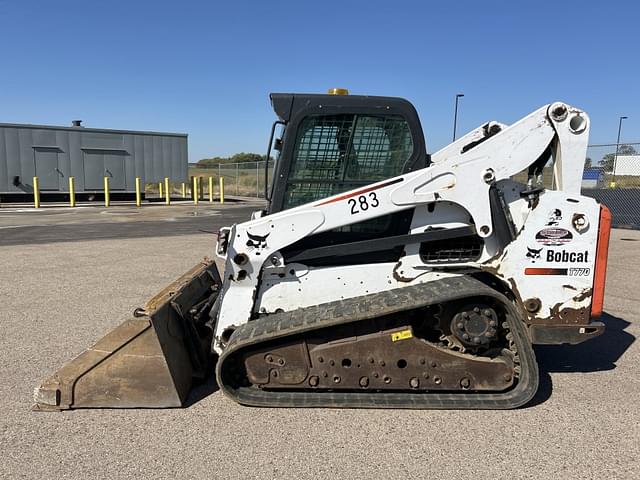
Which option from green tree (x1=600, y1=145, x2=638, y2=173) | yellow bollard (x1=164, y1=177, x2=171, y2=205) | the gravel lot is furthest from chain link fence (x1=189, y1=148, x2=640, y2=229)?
the gravel lot

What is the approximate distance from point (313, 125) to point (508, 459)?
2.67m

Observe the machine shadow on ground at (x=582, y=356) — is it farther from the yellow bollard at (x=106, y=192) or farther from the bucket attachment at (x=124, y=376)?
the yellow bollard at (x=106, y=192)

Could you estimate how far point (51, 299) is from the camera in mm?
6398

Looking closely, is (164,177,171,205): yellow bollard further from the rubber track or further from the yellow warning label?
the yellow warning label

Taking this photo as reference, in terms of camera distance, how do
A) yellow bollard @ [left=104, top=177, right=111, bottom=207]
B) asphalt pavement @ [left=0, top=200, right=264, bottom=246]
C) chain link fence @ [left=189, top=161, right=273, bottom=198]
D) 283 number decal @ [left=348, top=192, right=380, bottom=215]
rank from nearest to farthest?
283 number decal @ [left=348, top=192, right=380, bottom=215]
asphalt pavement @ [left=0, top=200, right=264, bottom=246]
yellow bollard @ [left=104, top=177, right=111, bottom=207]
chain link fence @ [left=189, top=161, right=273, bottom=198]

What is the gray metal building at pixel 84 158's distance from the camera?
73.2 ft

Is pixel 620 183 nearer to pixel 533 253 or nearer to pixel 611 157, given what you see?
pixel 611 157

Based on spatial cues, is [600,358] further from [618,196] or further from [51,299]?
[618,196]

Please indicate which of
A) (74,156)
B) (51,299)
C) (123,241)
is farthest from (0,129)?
(51,299)

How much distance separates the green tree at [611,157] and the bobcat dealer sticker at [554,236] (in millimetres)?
14918

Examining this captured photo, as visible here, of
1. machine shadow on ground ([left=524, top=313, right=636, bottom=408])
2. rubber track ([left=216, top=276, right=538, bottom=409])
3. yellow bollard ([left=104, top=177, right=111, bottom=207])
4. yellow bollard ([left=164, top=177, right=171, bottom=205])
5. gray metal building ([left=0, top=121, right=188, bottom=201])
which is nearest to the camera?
rubber track ([left=216, top=276, right=538, bottom=409])

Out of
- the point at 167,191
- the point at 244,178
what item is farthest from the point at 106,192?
the point at 244,178

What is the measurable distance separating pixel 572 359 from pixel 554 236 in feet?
4.88

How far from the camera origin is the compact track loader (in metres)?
3.39
